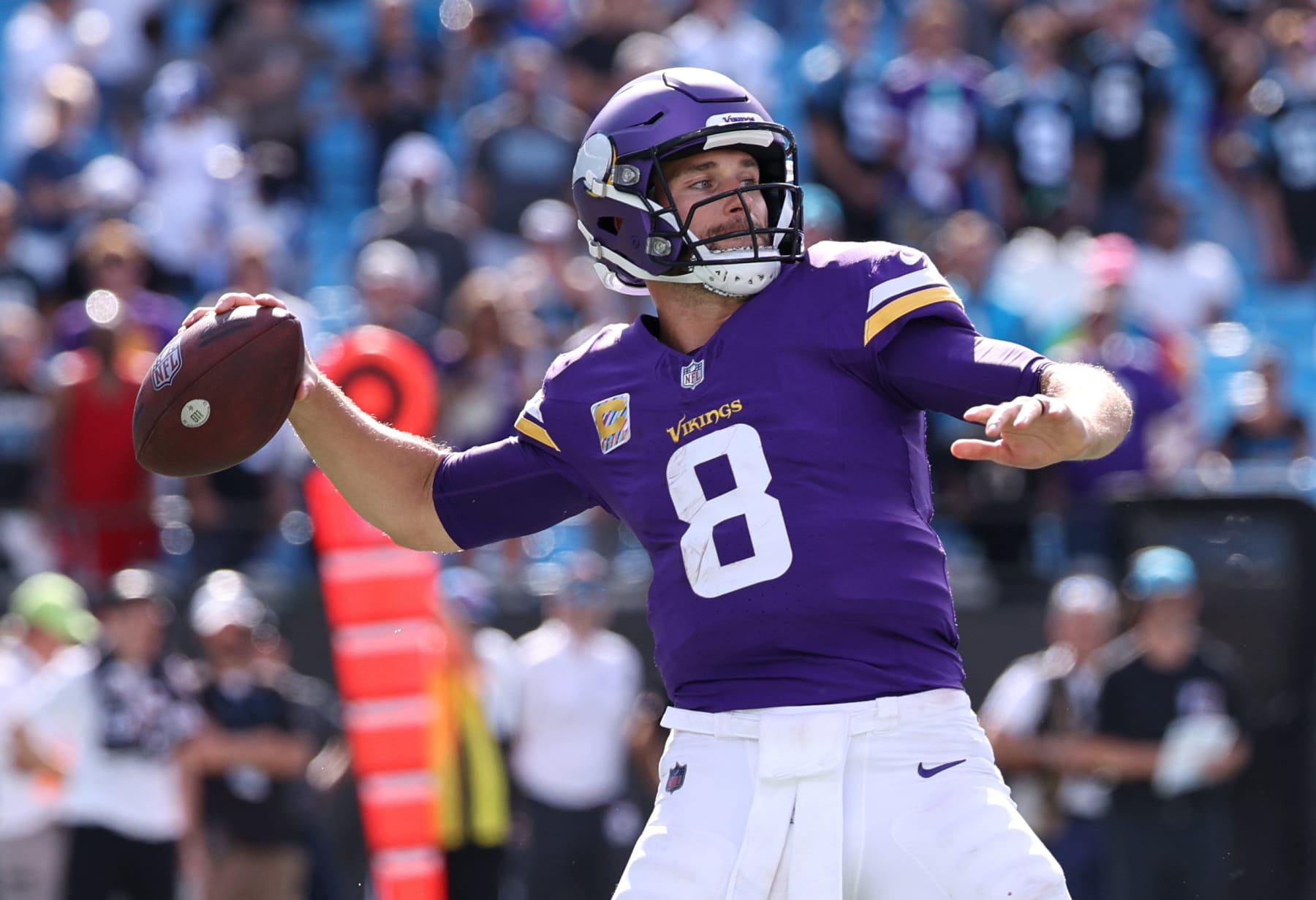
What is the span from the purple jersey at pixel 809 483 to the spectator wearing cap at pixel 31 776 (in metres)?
5.27

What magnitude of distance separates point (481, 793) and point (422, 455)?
4.62 meters

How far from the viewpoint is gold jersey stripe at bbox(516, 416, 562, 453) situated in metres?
3.61

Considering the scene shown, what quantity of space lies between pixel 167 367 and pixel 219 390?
118mm

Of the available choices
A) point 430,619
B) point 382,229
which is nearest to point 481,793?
point 430,619

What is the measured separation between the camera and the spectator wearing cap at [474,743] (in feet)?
26.5

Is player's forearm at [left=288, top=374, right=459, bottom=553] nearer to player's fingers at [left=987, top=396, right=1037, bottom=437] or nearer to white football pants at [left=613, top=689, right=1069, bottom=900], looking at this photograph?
white football pants at [left=613, top=689, right=1069, bottom=900]

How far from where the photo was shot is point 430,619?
7.77 m

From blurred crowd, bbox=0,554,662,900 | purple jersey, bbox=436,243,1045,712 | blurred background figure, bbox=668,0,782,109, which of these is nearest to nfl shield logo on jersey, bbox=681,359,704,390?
purple jersey, bbox=436,243,1045,712

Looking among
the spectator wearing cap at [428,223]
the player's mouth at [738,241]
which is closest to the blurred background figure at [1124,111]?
the spectator wearing cap at [428,223]

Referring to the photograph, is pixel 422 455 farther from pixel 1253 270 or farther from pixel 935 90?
pixel 1253 270

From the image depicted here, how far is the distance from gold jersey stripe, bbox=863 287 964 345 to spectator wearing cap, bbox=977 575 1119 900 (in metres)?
4.80

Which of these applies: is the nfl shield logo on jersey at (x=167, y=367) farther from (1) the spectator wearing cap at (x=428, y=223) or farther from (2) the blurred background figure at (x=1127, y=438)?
(1) the spectator wearing cap at (x=428, y=223)

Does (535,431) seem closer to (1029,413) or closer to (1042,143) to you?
(1029,413)

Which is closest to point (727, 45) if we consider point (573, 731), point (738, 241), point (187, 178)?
point (187, 178)
